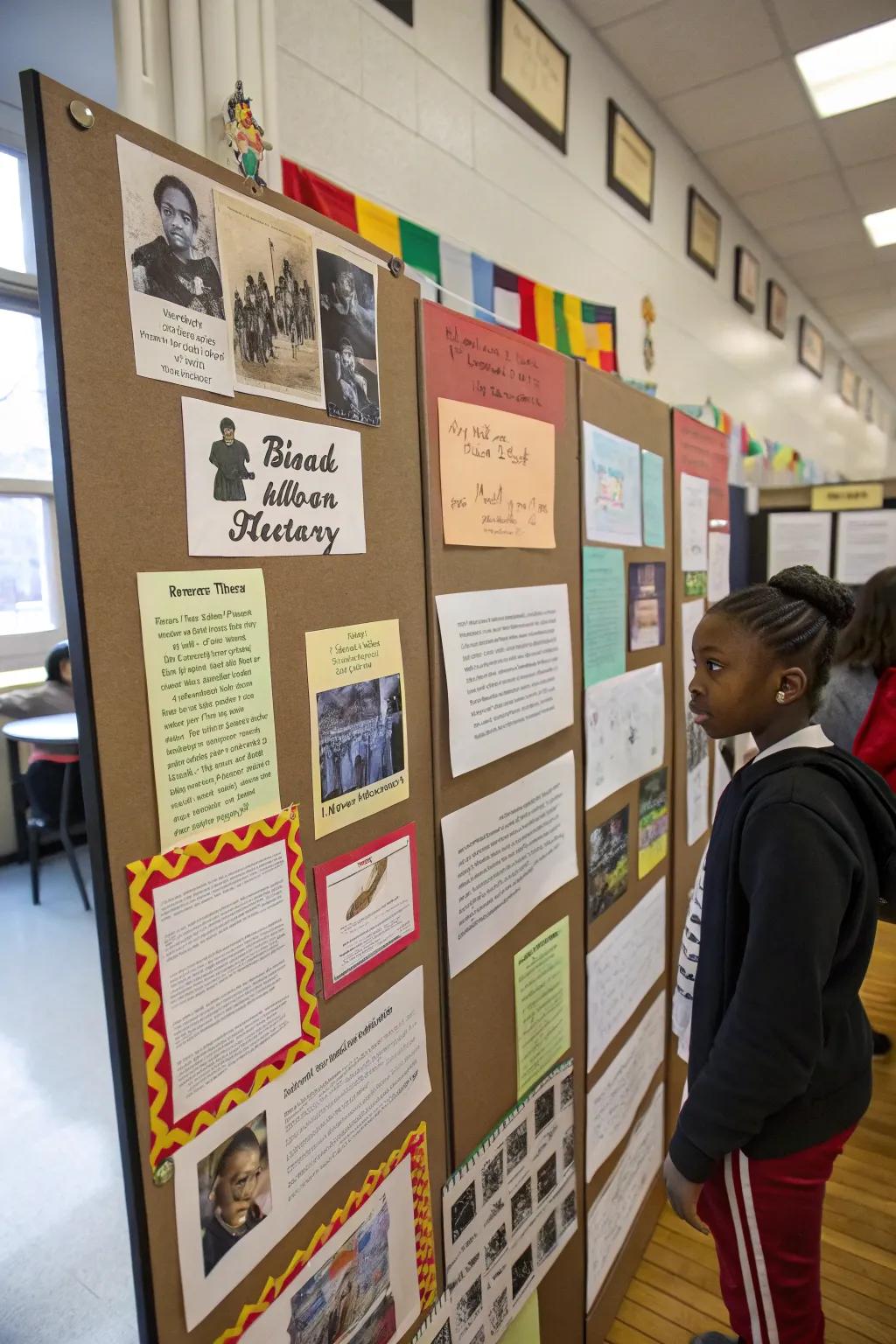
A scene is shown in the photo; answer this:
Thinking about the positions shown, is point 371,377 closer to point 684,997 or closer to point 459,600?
point 459,600

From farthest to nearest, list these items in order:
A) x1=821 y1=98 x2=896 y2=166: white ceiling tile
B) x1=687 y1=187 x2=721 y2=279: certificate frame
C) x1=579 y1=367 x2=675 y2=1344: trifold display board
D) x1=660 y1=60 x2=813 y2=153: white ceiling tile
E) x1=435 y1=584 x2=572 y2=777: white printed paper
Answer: x1=687 y1=187 x2=721 y2=279: certificate frame
x1=821 y1=98 x2=896 y2=166: white ceiling tile
x1=660 y1=60 x2=813 y2=153: white ceiling tile
x1=579 y1=367 x2=675 y2=1344: trifold display board
x1=435 y1=584 x2=572 y2=777: white printed paper

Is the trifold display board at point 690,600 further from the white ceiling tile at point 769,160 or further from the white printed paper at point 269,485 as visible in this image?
the white ceiling tile at point 769,160

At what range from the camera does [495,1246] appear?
44.3 inches

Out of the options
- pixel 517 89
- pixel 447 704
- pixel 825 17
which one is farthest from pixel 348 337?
pixel 825 17

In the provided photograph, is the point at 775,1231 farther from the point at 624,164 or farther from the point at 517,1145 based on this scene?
the point at 624,164

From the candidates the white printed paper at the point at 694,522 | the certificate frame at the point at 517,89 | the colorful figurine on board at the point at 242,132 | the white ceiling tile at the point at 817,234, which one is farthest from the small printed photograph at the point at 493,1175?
the white ceiling tile at the point at 817,234

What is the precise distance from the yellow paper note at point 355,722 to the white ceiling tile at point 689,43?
8.00 ft

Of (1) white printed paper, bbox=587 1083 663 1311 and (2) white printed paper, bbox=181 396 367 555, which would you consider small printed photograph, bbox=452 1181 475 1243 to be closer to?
(1) white printed paper, bbox=587 1083 663 1311

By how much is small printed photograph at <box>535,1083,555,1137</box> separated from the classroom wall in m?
1.60

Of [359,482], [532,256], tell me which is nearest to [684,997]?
[359,482]

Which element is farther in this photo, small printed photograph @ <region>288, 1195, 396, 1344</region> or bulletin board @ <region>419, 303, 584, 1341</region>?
bulletin board @ <region>419, 303, 584, 1341</region>

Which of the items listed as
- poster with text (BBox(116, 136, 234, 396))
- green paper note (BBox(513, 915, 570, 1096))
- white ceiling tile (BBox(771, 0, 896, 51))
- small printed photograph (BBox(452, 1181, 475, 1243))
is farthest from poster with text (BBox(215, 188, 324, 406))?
white ceiling tile (BBox(771, 0, 896, 51))

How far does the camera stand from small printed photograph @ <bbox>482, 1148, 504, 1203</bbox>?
3.59 feet

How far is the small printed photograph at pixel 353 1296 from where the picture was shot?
80cm
